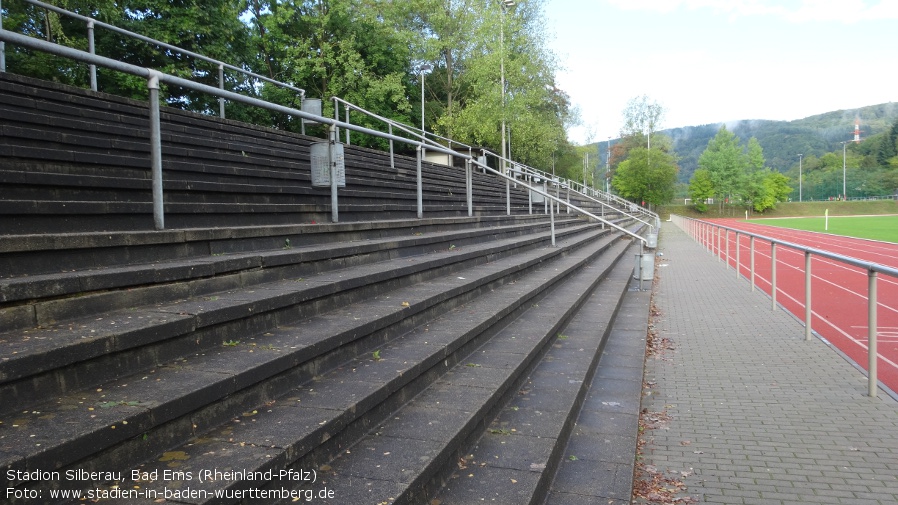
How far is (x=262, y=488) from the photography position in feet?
7.29

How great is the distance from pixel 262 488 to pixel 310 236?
3197 mm

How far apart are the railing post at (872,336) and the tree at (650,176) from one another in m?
62.0

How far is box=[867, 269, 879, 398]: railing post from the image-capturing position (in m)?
5.20

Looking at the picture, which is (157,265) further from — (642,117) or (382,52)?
(642,117)

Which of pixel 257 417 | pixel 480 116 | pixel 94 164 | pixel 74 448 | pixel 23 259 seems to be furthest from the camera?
pixel 480 116

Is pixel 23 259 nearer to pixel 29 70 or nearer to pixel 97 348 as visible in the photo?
pixel 97 348

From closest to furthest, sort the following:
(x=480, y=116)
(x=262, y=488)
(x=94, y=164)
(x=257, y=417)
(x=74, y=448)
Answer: (x=74, y=448), (x=262, y=488), (x=257, y=417), (x=94, y=164), (x=480, y=116)

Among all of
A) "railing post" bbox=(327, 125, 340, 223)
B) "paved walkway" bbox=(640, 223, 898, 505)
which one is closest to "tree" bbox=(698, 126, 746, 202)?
"paved walkway" bbox=(640, 223, 898, 505)

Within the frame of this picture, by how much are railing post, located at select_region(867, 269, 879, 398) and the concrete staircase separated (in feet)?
7.61

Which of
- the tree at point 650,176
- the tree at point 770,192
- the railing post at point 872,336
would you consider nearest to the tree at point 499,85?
the railing post at point 872,336

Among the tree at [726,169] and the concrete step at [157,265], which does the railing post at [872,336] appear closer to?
the concrete step at [157,265]

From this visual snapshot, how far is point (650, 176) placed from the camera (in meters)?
64.3

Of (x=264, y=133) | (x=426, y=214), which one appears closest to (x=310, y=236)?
(x=426, y=214)

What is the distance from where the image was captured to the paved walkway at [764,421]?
11.7 feet
